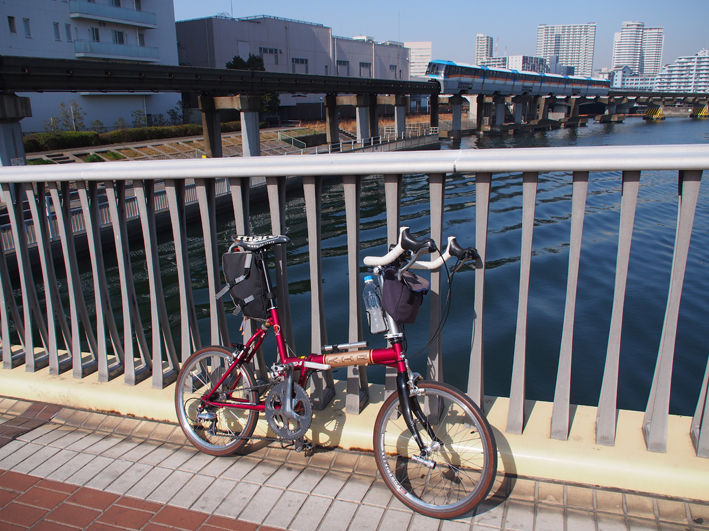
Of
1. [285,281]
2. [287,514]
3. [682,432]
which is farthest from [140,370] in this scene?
[682,432]

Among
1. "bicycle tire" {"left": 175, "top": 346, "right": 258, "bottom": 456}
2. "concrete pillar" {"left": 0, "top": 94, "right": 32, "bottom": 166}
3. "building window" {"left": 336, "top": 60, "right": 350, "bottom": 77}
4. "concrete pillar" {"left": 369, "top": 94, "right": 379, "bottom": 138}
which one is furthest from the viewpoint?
"building window" {"left": 336, "top": 60, "right": 350, "bottom": 77}

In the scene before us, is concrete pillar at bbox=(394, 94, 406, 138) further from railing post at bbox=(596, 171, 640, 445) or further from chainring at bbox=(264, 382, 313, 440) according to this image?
railing post at bbox=(596, 171, 640, 445)

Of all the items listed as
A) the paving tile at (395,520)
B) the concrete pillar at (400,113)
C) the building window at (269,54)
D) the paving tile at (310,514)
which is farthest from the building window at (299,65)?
the paving tile at (395,520)

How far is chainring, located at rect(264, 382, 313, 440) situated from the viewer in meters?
2.72

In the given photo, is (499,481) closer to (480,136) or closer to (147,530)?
(147,530)

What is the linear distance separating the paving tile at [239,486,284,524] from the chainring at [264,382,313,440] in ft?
0.87

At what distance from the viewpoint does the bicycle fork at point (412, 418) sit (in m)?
2.44

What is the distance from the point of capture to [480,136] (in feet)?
232

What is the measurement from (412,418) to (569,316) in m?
0.82

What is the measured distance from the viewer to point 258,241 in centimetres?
272

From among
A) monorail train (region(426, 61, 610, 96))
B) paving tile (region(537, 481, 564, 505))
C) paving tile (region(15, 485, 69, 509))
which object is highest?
monorail train (region(426, 61, 610, 96))

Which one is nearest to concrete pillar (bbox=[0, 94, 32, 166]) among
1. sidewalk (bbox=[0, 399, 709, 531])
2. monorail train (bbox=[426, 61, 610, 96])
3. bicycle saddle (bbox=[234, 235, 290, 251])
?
sidewalk (bbox=[0, 399, 709, 531])

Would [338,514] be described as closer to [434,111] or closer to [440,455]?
[440,455]

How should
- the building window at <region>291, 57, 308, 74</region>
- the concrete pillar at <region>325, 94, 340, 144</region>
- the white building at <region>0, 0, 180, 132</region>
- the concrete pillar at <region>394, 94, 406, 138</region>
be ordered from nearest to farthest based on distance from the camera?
the white building at <region>0, 0, 180, 132</region>, the concrete pillar at <region>325, 94, 340, 144</region>, the concrete pillar at <region>394, 94, 406, 138</region>, the building window at <region>291, 57, 308, 74</region>
